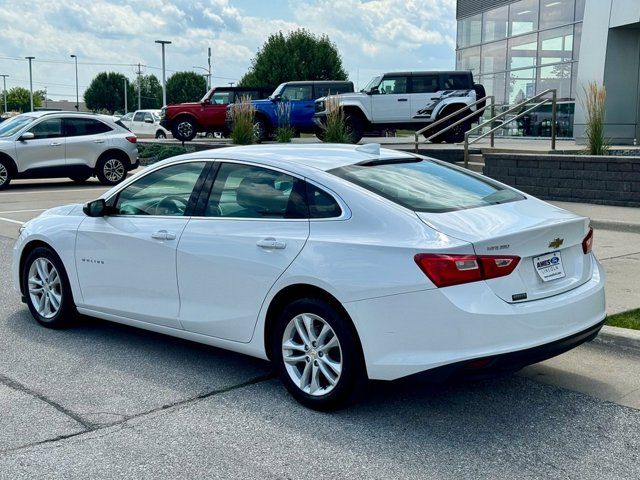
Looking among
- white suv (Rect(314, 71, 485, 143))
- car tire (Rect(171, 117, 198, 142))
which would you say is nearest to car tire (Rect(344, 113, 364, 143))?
white suv (Rect(314, 71, 485, 143))

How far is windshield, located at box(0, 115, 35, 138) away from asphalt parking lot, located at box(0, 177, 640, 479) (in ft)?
46.3

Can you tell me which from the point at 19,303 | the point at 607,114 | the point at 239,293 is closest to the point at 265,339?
the point at 239,293

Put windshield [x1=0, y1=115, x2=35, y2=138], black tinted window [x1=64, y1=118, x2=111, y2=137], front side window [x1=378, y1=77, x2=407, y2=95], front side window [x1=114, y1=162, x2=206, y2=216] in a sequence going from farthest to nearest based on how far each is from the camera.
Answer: front side window [x1=378, y1=77, x2=407, y2=95] < black tinted window [x1=64, y1=118, x2=111, y2=137] < windshield [x1=0, y1=115, x2=35, y2=138] < front side window [x1=114, y1=162, x2=206, y2=216]

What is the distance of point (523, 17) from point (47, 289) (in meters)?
25.3

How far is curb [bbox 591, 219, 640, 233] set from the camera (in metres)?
10.9

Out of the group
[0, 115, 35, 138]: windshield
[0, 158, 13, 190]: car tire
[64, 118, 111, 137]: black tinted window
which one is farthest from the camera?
[64, 118, 111, 137]: black tinted window

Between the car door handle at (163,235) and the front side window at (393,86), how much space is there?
1859 cm

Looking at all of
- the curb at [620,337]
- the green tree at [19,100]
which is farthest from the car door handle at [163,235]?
the green tree at [19,100]

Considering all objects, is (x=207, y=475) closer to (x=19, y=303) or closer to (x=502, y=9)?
(x=19, y=303)

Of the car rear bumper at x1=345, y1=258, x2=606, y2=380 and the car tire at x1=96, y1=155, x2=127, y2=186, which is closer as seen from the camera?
the car rear bumper at x1=345, y1=258, x2=606, y2=380

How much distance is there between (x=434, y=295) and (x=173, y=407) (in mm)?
1767

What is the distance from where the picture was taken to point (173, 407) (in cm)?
494

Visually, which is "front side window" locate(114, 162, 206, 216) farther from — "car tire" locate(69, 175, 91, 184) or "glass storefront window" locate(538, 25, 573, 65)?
"glass storefront window" locate(538, 25, 573, 65)

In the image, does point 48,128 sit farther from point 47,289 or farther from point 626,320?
point 626,320
